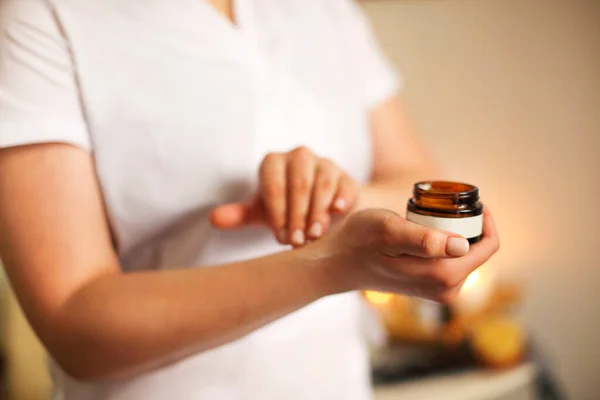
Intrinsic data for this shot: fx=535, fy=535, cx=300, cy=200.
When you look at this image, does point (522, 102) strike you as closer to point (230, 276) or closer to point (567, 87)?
point (567, 87)

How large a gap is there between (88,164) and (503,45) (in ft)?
3.73

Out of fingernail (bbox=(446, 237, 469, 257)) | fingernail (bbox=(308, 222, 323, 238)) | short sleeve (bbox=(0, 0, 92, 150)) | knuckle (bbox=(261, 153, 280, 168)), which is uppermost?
short sleeve (bbox=(0, 0, 92, 150))

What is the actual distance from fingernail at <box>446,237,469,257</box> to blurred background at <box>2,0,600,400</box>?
112cm

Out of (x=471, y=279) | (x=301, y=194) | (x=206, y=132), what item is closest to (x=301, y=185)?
(x=301, y=194)

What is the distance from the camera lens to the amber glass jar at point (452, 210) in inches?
14.1

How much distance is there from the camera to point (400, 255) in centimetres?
35

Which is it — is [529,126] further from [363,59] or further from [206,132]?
[206,132]

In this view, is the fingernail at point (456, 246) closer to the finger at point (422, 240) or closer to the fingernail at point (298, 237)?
the finger at point (422, 240)

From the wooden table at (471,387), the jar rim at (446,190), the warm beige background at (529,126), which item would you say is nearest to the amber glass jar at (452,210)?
the jar rim at (446,190)

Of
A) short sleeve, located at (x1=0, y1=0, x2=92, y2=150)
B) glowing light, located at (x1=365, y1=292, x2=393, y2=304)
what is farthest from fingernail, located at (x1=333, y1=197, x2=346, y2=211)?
glowing light, located at (x1=365, y1=292, x2=393, y2=304)

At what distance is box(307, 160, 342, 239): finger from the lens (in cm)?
44

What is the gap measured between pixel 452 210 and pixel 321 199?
0.12m

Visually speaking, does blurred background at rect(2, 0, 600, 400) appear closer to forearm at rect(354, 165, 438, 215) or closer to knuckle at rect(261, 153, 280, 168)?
forearm at rect(354, 165, 438, 215)

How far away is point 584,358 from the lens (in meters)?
1.39
